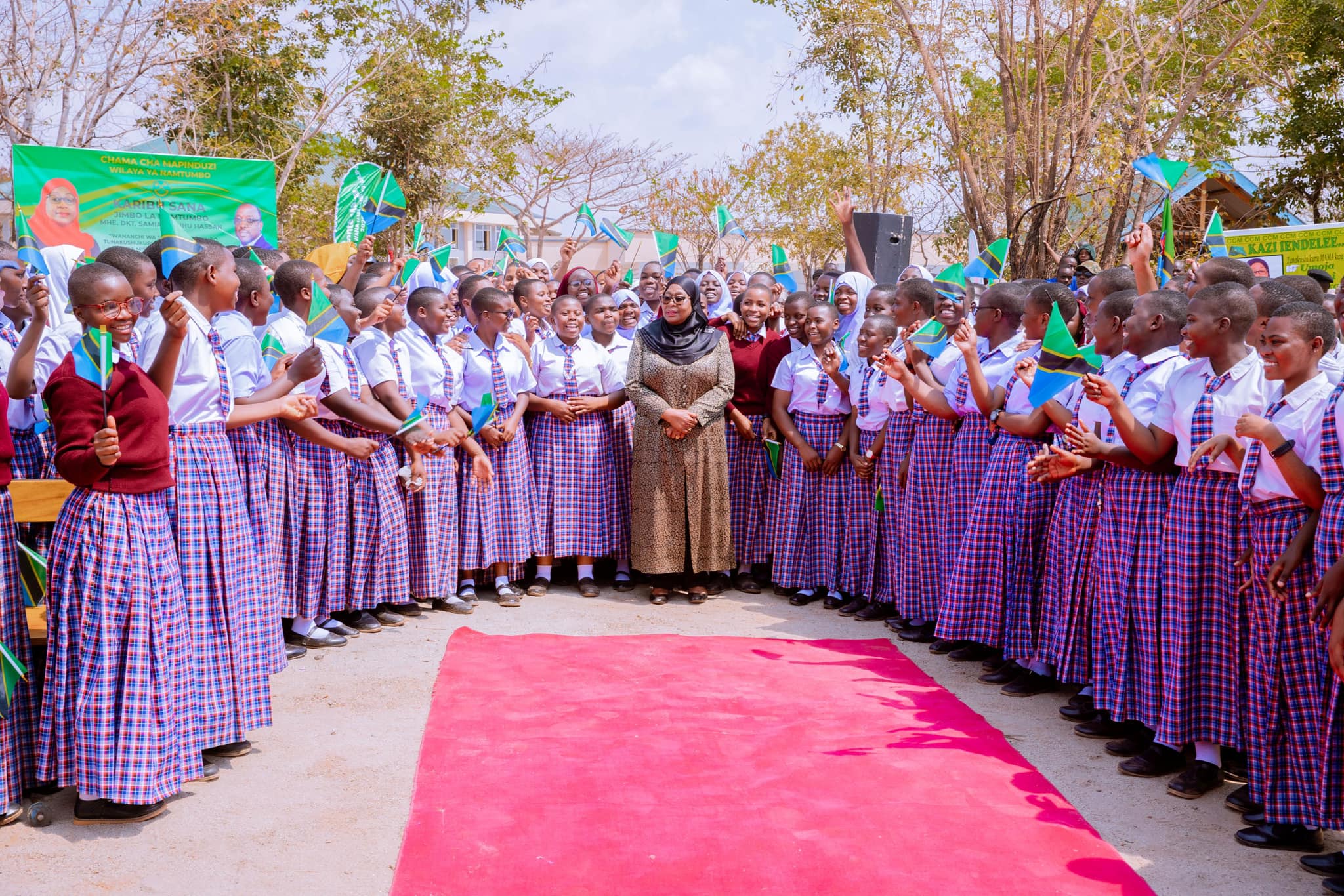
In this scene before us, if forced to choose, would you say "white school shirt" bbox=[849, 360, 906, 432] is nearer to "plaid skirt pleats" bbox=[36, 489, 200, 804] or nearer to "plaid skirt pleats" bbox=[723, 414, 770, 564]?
"plaid skirt pleats" bbox=[723, 414, 770, 564]

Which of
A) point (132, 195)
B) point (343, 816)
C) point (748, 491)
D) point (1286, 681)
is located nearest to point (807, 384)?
point (748, 491)

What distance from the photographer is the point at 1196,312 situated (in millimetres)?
4305

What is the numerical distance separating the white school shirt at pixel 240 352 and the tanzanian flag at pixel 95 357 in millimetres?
1065

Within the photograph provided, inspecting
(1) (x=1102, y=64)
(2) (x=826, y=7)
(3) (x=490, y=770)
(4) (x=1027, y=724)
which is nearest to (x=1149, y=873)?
(4) (x=1027, y=724)

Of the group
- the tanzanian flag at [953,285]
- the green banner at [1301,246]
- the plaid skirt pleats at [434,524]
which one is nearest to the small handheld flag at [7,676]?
the plaid skirt pleats at [434,524]

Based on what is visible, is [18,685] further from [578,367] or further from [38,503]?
[578,367]

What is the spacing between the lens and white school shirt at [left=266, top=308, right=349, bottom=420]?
5.72 metres

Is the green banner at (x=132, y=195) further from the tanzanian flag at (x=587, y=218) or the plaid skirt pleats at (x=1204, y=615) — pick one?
the plaid skirt pleats at (x=1204, y=615)

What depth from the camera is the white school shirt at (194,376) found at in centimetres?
416

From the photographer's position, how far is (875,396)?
6977mm

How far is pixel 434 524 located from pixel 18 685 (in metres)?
3.10

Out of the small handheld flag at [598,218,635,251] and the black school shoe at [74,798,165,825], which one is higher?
the small handheld flag at [598,218,635,251]

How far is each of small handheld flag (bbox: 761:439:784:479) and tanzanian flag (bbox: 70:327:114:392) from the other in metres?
4.63

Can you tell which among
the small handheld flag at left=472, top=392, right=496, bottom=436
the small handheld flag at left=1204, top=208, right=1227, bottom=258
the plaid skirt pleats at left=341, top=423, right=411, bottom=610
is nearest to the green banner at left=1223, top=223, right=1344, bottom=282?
the small handheld flag at left=1204, top=208, right=1227, bottom=258
